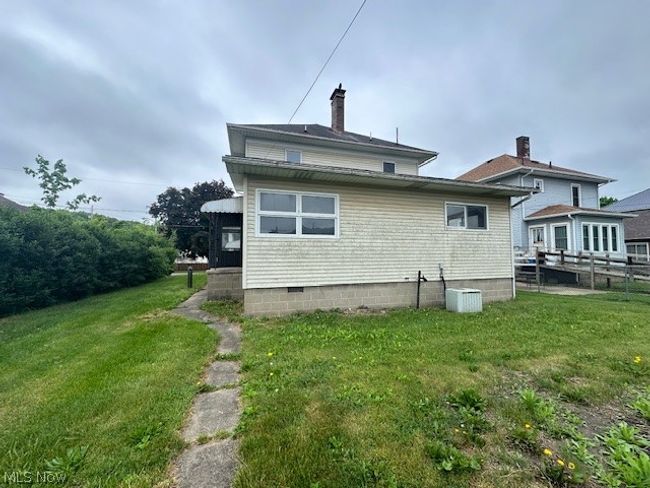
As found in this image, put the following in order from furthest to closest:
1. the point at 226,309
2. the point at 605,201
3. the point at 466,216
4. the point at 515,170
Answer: the point at 605,201
the point at 515,170
the point at 466,216
the point at 226,309

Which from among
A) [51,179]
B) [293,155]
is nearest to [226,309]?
[293,155]

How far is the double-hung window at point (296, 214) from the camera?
6934 millimetres

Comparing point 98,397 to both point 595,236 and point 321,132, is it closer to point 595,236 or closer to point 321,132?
point 321,132

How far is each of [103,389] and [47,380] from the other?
1.09 m

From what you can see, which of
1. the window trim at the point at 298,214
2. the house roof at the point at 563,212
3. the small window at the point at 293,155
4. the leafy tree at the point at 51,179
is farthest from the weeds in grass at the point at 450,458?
the leafy tree at the point at 51,179

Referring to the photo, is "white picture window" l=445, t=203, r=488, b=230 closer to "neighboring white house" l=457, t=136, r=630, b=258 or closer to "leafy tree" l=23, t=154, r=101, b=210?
"neighboring white house" l=457, t=136, r=630, b=258

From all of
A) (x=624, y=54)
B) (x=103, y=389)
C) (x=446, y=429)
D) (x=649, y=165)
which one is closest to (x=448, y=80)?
(x=624, y=54)

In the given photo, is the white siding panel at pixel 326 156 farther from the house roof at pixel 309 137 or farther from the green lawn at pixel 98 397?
the green lawn at pixel 98 397

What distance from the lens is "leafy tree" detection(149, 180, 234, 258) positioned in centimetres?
2792

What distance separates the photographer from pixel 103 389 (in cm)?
321

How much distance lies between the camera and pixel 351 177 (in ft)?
23.8

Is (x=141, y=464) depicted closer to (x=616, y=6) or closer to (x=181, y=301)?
(x=181, y=301)

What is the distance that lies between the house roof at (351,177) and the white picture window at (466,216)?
0.45 meters

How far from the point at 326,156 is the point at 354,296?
25.7ft
